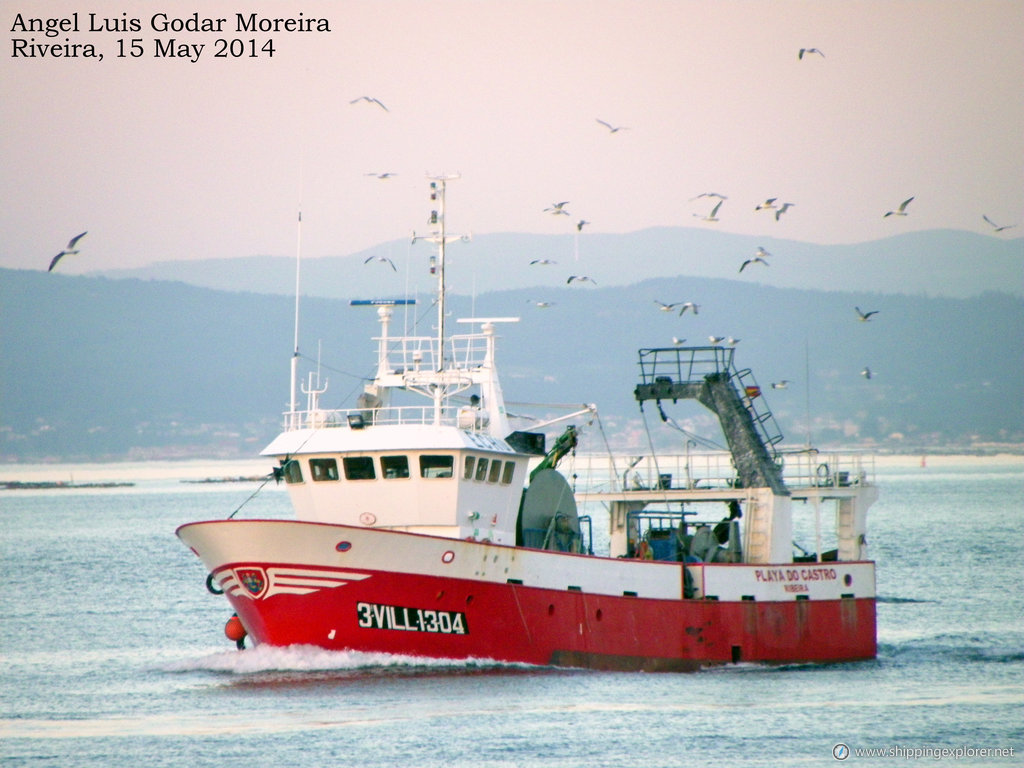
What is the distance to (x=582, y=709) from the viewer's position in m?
29.4

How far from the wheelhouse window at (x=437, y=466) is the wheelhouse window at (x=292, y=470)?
2662 millimetres

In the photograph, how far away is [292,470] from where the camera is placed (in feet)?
109

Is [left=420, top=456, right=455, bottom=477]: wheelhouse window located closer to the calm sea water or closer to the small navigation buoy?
the calm sea water

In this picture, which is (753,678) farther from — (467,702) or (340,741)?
(340,741)

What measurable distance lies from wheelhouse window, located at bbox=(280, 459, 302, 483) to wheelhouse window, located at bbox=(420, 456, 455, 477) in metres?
2.66

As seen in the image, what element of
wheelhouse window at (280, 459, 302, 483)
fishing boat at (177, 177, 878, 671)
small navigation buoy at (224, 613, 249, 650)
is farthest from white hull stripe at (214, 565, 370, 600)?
small navigation buoy at (224, 613, 249, 650)

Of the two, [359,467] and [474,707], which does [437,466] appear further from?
[474,707]

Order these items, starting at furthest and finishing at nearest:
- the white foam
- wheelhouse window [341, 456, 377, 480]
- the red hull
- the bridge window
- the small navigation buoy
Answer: the small navigation buoy < the bridge window < wheelhouse window [341, 456, 377, 480] < the white foam < the red hull

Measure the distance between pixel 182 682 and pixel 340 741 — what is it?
7908 millimetres

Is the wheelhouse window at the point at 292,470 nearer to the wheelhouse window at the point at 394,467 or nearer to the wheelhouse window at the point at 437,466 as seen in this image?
the wheelhouse window at the point at 394,467

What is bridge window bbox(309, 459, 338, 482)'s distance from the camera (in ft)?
107

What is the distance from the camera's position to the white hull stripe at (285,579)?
100 feet

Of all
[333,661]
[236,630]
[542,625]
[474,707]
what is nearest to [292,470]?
[236,630]

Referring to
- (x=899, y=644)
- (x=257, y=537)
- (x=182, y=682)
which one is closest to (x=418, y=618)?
(x=257, y=537)
